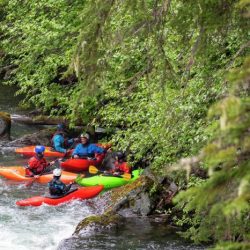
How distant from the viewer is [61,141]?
14.1 m

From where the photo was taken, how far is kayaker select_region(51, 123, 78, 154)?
13961 mm

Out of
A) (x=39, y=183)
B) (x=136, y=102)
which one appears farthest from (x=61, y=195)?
(x=136, y=102)

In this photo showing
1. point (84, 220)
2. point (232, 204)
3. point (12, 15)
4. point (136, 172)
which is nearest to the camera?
point (232, 204)

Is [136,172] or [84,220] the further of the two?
[136,172]

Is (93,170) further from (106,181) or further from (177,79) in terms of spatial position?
(177,79)

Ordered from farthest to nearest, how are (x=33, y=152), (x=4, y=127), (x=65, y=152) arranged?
(x=4, y=127) < (x=65, y=152) < (x=33, y=152)

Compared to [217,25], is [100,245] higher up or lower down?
lower down

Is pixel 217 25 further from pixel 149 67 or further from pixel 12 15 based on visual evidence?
pixel 12 15

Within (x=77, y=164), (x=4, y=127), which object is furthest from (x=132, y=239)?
(x=4, y=127)

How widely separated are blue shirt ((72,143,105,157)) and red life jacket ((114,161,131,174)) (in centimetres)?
140

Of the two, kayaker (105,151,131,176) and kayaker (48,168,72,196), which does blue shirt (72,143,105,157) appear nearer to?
kayaker (105,151,131,176)

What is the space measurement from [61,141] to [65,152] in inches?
14.1

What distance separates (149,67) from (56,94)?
29.1 ft

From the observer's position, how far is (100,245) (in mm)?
8391
